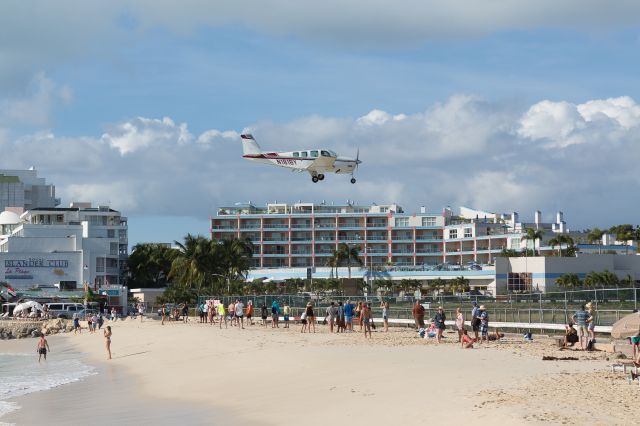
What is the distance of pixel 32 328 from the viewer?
7844 cm

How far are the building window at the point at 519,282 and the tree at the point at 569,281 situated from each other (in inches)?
164

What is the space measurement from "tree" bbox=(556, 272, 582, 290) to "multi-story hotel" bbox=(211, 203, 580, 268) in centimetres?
4475

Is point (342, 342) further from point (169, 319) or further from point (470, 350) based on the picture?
point (169, 319)

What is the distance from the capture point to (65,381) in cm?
3116

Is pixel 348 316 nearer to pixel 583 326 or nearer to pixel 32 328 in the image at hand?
pixel 583 326

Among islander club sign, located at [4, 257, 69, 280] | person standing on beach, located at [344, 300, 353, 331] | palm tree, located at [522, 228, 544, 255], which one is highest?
palm tree, located at [522, 228, 544, 255]

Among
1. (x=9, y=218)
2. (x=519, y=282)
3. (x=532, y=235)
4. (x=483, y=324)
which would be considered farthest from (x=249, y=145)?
(x=9, y=218)

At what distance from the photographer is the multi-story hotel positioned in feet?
470

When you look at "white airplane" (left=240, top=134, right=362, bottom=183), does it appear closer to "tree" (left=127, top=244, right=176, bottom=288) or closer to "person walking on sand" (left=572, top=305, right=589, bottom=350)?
"person walking on sand" (left=572, top=305, right=589, bottom=350)

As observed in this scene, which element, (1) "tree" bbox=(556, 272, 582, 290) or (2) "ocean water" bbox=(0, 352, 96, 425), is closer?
(2) "ocean water" bbox=(0, 352, 96, 425)

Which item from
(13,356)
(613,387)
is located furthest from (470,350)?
(13,356)

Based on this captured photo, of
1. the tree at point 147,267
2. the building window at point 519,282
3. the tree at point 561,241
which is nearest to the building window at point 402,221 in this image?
the tree at point 561,241

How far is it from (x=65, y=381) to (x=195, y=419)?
12326 millimetres

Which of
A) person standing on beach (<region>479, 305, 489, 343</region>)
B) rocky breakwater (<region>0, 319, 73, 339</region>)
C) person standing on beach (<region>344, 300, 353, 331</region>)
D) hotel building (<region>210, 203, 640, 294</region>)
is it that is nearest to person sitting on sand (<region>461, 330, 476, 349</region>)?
person standing on beach (<region>479, 305, 489, 343</region>)
